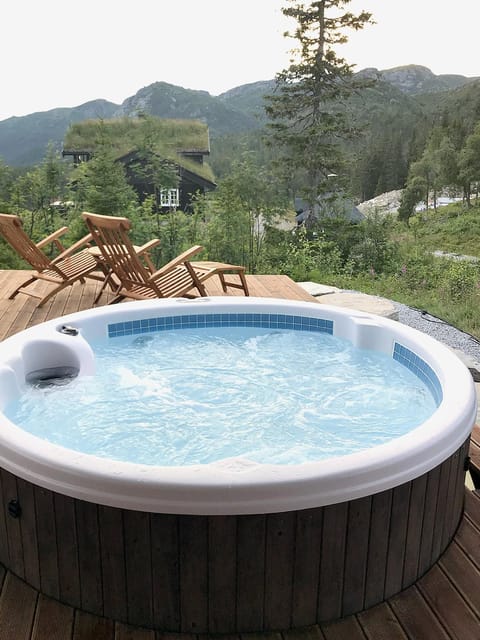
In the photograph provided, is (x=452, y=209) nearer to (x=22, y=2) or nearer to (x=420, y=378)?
(x=22, y=2)

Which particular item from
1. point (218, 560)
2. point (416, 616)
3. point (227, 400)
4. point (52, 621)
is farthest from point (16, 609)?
point (227, 400)

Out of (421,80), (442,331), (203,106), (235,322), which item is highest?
(421,80)

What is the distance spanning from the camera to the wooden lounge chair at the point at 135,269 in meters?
4.30

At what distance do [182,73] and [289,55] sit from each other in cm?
664

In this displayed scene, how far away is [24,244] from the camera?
16.0ft

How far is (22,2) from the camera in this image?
9773mm

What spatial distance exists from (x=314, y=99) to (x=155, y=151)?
5.48m

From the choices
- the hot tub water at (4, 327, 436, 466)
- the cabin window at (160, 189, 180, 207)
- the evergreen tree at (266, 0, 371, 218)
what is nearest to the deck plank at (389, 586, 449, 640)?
the hot tub water at (4, 327, 436, 466)

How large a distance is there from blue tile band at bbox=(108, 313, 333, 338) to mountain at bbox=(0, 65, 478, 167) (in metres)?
14.0

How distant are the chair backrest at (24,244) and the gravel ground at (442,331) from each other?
10.6ft

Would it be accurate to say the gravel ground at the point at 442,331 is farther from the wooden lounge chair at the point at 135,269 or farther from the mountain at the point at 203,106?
the mountain at the point at 203,106

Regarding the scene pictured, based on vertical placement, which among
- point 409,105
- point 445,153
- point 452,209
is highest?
point 409,105

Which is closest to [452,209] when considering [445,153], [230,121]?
[445,153]

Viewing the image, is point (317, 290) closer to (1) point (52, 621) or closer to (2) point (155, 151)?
(2) point (155, 151)
